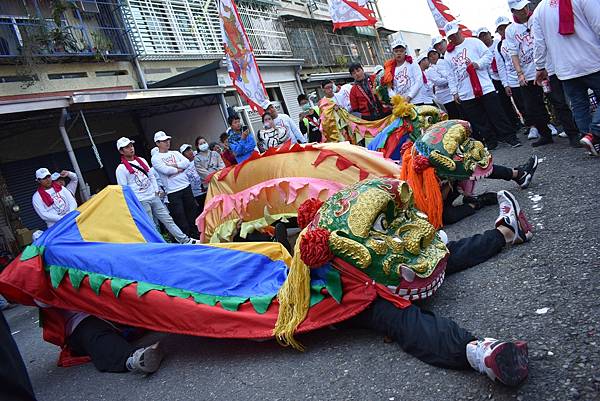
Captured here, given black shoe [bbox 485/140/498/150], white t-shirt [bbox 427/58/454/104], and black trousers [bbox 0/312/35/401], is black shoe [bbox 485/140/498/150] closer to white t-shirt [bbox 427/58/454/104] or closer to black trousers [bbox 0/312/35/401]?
white t-shirt [bbox 427/58/454/104]

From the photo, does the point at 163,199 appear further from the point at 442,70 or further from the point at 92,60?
the point at 92,60

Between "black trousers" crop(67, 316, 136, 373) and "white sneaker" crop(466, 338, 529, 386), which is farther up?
"black trousers" crop(67, 316, 136, 373)

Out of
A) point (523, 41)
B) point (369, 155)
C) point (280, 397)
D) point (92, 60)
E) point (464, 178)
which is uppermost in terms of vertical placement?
point (92, 60)

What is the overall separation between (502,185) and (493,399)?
10.2ft

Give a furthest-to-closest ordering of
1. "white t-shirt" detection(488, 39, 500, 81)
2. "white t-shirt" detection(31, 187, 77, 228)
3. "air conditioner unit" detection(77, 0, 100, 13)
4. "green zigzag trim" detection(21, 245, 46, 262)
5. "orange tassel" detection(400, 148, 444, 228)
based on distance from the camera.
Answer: "air conditioner unit" detection(77, 0, 100, 13) < "white t-shirt" detection(488, 39, 500, 81) < "white t-shirt" detection(31, 187, 77, 228) < "orange tassel" detection(400, 148, 444, 228) < "green zigzag trim" detection(21, 245, 46, 262)

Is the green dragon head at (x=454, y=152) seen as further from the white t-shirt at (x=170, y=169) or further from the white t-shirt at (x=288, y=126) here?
the white t-shirt at (x=170, y=169)

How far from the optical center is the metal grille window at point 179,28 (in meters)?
12.7

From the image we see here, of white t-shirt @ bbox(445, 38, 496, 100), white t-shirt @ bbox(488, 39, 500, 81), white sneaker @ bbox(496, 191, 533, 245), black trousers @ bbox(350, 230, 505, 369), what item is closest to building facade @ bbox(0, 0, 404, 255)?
white t-shirt @ bbox(445, 38, 496, 100)

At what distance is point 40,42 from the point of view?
9.82 m

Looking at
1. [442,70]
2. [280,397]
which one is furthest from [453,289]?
[442,70]

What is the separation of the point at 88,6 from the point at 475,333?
11665mm

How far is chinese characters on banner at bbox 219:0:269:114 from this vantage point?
23.2 ft

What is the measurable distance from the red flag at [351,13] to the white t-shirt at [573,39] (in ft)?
15.7

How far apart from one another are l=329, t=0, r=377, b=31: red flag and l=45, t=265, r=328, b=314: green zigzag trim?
7025mm
